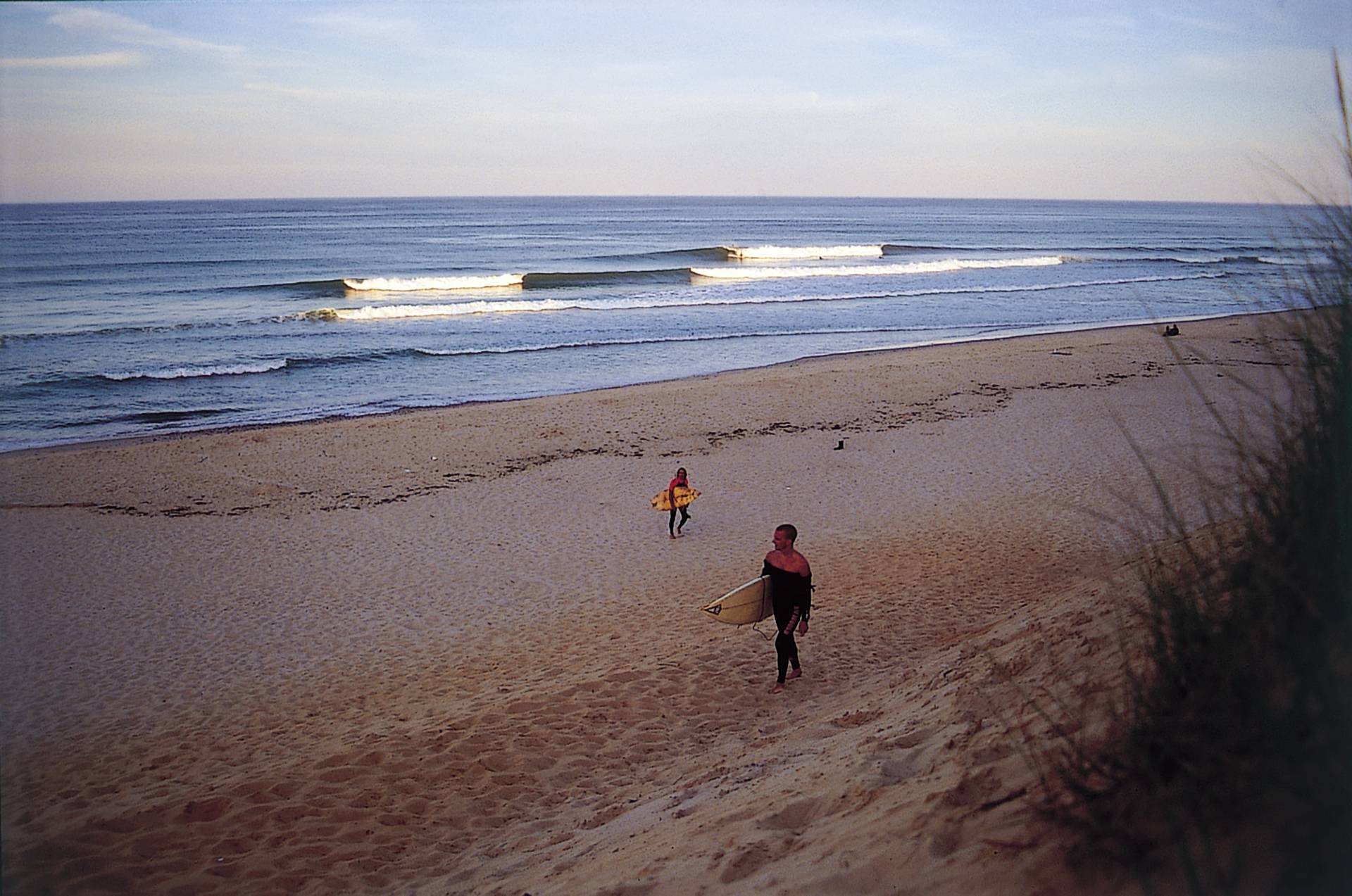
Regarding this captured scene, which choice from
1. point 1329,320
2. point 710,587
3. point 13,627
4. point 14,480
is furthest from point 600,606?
point 14,480

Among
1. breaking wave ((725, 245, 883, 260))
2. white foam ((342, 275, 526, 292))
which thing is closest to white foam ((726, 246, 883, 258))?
breaking wave ((725, 245, 883, 260))

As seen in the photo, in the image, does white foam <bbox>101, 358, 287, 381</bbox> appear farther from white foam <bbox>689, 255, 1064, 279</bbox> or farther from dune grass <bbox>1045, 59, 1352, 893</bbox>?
white foam <bbox>689, 255, 1064, 279</bbox>

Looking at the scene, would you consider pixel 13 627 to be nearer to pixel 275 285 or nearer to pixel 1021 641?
pixel 1021 641

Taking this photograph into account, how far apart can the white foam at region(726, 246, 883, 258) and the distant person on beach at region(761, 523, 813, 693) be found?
2175 inches

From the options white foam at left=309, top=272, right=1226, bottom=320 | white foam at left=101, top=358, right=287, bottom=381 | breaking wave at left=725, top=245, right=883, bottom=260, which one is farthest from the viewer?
breaking wave at left=725, top=245, right=883, bottom=260

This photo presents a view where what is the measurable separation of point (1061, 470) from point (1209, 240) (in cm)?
8339

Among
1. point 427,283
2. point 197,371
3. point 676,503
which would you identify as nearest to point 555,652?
point 676,503

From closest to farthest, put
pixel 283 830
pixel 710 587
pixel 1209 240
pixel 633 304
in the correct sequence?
pixel 283 830
pixel 710 587
pixel 633 304
pixel 1209 240

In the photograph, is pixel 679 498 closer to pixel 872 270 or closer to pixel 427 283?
pixel 427 283

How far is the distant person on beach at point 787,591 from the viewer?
6.89 meters

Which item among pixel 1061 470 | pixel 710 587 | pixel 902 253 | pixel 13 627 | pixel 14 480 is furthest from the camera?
pixel 902 253

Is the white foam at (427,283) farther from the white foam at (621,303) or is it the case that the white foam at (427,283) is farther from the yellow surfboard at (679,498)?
the yellow surfboard at (679,498)

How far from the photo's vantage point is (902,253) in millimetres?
66688

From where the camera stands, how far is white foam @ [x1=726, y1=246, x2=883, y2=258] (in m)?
61.3
